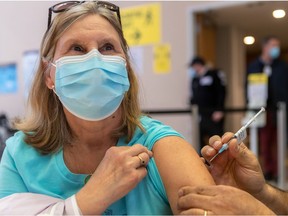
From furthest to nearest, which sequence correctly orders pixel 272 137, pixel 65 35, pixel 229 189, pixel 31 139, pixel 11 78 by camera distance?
pixel 272 137
pixel 11 78
pixel 31 139
pixel 65 35
pixel 229 189

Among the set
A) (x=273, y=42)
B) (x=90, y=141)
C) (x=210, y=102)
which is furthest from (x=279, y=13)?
(x=90, y=141)

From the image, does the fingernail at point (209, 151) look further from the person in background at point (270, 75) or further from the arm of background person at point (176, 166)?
the person in background at point (270, 75)

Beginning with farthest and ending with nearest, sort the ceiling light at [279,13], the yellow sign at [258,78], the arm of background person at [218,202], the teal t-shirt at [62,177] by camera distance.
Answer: the yellow sign at [258,78] < the ceiling light at [279,13] < the teal t-shirt at [62,177] < the arm of background person at [218,202]

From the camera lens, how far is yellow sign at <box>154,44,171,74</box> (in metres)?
1.06

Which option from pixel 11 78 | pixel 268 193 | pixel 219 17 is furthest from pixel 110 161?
pixel 219 17

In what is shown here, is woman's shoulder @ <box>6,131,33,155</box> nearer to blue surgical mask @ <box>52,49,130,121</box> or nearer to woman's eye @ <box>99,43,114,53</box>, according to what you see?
blue surgical mask @ <box>52,49,130,121</box>

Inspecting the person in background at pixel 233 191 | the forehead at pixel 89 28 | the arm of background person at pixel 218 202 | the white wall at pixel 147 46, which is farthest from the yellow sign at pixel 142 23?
the arm of background person at pixel 218 202

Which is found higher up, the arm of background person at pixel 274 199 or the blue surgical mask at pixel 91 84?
the blue surgical mask at pixel 91 84

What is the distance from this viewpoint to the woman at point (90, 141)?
2.45ft

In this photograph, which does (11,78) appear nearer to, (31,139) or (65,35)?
(31,139)

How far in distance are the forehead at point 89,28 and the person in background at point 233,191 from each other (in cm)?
36

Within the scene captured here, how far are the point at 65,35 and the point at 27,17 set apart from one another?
24 cm

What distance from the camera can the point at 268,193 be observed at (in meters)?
0.96

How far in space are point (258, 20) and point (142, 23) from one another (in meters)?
0.32
